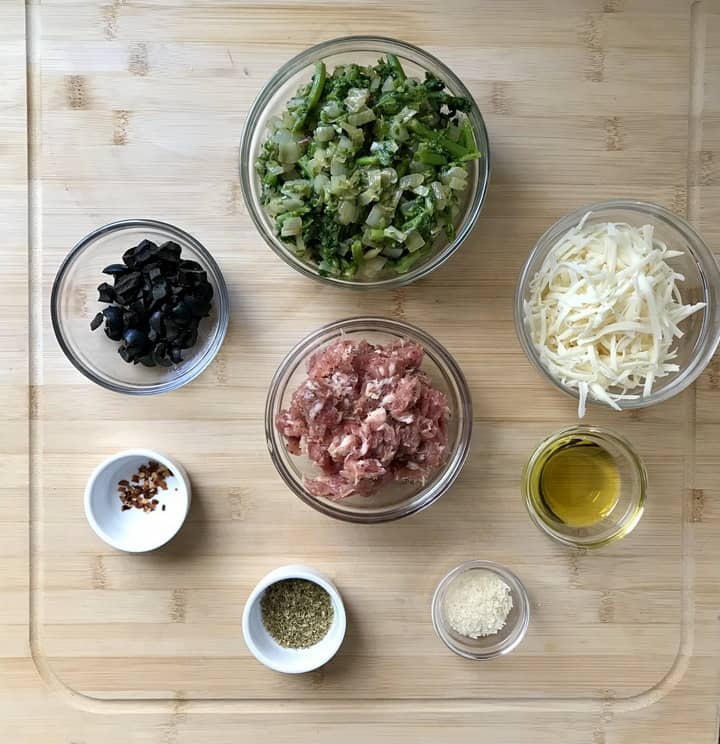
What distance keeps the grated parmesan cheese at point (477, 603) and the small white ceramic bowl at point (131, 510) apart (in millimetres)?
805

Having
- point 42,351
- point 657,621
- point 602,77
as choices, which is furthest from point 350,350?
point 657,621

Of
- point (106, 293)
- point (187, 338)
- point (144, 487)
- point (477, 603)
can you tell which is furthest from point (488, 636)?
point (106, 293)

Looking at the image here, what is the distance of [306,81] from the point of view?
72.4 inches

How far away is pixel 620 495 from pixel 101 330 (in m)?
1.55

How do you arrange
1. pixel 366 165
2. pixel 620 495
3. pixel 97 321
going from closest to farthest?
1. pixel 366 165
2. pixel 97 321
3. pixel 620 495

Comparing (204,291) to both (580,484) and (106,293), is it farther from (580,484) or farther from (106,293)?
(580,484)

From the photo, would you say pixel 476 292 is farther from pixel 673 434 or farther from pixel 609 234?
pixel 673 434

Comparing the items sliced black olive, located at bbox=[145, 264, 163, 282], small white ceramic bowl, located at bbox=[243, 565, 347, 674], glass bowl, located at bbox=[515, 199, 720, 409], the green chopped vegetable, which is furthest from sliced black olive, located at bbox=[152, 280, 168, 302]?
glass bowl, located at bbox=[515, 199, 720, 409]

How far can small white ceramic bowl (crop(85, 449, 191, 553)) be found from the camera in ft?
6.19

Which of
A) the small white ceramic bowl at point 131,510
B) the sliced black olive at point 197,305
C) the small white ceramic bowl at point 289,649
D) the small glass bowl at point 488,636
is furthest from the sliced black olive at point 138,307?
the small glass bowl at point 488,636

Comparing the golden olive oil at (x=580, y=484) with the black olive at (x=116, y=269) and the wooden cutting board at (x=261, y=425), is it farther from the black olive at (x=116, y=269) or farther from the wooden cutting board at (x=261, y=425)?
the black olive at (x=116, y=269)

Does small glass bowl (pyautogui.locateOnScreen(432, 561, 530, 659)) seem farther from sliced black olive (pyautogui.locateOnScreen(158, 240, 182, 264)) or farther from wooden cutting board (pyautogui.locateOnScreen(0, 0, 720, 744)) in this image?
sliced black olive (pyautogui.locateOnScreen(158, 240, 182, 264))

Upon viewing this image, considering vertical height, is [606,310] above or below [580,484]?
above

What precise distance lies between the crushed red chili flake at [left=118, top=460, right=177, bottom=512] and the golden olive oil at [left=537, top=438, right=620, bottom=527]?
108 centimetres
